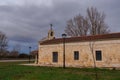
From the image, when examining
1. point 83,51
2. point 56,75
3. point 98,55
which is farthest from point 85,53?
point 56,75

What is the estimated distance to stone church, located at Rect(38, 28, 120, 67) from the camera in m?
26.9

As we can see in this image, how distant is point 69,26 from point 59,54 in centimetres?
1822

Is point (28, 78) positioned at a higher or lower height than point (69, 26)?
lower

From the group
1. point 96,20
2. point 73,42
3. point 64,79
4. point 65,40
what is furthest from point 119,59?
point 96,20

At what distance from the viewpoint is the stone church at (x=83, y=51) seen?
88.2 feet

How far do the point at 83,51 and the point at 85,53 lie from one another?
0.46 m

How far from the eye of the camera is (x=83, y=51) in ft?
97.9

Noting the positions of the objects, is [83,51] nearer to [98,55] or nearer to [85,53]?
[85,53]

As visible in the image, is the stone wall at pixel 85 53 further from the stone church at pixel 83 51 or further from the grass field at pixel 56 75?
the grass field at pixel 56 75

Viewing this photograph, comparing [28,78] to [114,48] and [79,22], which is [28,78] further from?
[79,22]

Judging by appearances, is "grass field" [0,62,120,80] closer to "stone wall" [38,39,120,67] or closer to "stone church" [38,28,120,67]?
"stone wall" [38,39,120,67]

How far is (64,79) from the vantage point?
50.9 ft

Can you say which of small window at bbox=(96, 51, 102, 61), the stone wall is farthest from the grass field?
small window at bbox=(96, 51, 102, 61)

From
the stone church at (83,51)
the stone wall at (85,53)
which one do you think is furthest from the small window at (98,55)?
the stone wall at (85,53)
